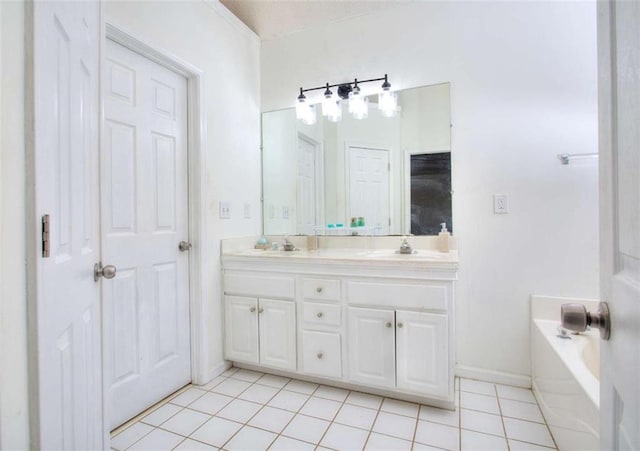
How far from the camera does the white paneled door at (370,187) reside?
7.66 feet

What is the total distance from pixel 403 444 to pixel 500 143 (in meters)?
1.76

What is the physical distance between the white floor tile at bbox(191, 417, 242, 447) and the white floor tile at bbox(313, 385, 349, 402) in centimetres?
50

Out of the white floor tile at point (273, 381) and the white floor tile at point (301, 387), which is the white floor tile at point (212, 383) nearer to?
the white floor tile at point (273, 381)

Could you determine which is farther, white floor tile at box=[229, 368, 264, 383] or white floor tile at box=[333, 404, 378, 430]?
white floor tile at box=[229, 368, 264, 383]

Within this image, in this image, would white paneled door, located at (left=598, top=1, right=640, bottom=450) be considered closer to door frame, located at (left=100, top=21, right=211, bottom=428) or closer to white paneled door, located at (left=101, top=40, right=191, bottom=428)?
white paneled door, located at (left=101, top=40, right=191, bottom=428)

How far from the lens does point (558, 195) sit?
6.30ft

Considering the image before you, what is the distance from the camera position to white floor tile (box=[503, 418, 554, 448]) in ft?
4.91

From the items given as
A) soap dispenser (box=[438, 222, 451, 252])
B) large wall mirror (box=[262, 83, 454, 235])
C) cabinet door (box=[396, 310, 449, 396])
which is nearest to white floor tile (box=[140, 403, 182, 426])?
cabinet door (box=[396, 310, 449, 396])

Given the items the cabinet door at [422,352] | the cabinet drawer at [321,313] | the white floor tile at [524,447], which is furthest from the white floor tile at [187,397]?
the white floor tile at [524,447]

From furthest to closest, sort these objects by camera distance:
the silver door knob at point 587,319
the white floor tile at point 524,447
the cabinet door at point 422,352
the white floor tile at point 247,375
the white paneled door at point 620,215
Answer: the white floor tile at point 247,375 < the cabinet door at point 422,352 < the white floor tile at point 524,447 < the silver door knob at point 587,319 < the white paneled door at point 620,215

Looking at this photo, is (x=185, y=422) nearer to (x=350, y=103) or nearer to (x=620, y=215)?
(x=620, y=215)

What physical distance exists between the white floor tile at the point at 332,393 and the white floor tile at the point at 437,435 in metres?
0.44

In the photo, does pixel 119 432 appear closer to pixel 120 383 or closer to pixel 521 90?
pixel 120 383

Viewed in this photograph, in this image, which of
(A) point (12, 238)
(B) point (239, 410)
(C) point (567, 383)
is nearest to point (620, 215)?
(A) point (12, 238)
